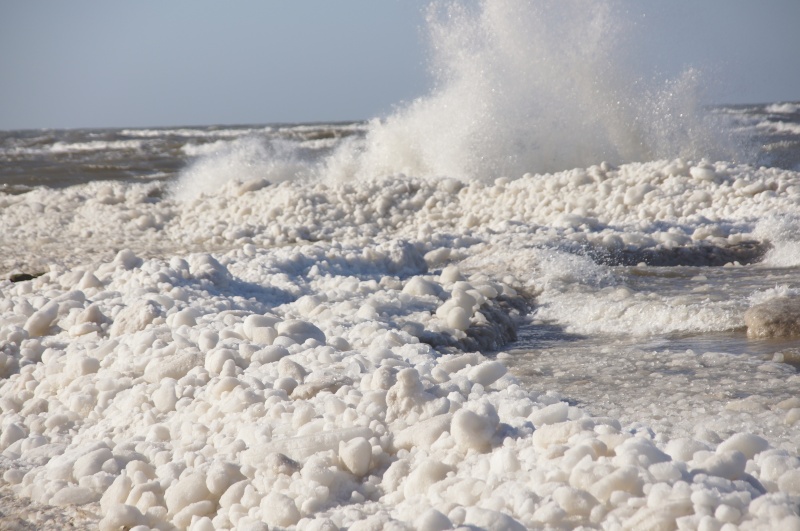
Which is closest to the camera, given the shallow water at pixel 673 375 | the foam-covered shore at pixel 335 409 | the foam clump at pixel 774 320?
the foam-covered shore at pixel 335 409

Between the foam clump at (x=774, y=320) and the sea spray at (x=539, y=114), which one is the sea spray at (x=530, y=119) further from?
the foam clump at (x=774, y=320)

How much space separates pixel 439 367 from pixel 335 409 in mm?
281

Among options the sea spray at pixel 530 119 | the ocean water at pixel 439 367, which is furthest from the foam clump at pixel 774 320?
the sea spray at pixel 530 119

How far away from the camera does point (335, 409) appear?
173 cm

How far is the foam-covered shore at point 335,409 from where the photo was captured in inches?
52.3

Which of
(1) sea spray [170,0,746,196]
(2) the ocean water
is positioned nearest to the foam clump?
(2) the ocean water

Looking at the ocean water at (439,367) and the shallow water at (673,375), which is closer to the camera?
the ocean water at (439,367)

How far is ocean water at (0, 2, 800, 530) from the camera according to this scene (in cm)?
139

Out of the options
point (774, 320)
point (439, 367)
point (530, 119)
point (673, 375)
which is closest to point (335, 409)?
point (439, 367)

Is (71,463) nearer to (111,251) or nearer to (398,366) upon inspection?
(398,366)

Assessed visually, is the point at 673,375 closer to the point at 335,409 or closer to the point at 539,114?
the point at 335,409

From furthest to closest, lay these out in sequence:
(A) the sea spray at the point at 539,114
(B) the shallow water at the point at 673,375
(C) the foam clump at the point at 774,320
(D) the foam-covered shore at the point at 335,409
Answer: (A) the sea spray at the point at 539,114
(C) the foam clump at the point at 774,320
(B) the shallow water at the point at 673,375
(D) the foam-covered shore at the point at 335,409

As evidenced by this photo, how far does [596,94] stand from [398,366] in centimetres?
654

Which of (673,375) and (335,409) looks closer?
(335,409)
